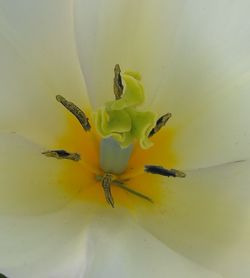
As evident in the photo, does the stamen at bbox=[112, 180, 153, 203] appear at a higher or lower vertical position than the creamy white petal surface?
lower

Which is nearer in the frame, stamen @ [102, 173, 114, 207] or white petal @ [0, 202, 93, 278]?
white petal @ [0, 202, 93, 278]

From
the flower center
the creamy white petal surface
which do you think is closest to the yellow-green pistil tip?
the flower center

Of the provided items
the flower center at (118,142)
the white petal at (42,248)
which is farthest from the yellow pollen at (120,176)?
the white petal at (42,248)

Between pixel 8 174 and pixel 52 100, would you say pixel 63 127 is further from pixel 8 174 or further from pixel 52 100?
pixel 8 174

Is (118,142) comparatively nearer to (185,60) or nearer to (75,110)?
(75,110)

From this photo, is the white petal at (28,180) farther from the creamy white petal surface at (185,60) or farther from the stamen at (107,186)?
the creamy white petal surface at (185,60)

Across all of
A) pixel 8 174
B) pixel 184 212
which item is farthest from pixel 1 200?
pixel 184 212

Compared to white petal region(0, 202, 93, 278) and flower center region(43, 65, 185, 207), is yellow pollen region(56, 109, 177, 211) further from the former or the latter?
white petal region(0, 202, 93, 278)
